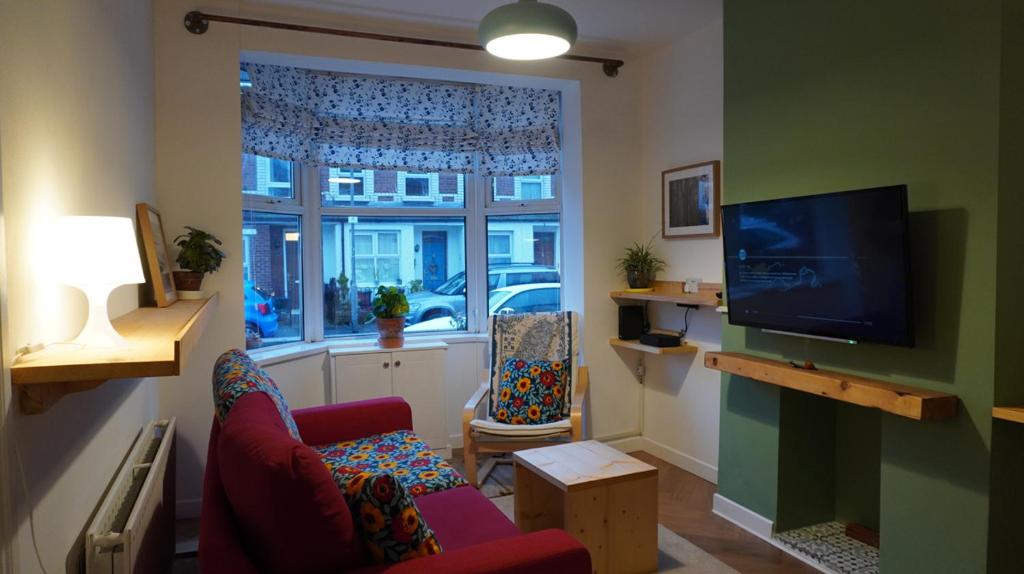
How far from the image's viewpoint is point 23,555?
1.25 metres

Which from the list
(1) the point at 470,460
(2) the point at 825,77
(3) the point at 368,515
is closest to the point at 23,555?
(3) the point at 368,515

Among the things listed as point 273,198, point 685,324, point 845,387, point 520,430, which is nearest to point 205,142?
point 273,198

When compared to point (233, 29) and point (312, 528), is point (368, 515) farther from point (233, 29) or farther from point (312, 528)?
point (233, 29)

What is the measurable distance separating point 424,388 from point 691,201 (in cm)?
205

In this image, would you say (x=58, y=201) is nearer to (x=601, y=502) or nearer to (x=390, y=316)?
(x=601, y=502)

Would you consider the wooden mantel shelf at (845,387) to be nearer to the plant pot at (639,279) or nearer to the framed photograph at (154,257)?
the plant pot at (639,279)

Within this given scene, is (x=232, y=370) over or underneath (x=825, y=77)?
underneath

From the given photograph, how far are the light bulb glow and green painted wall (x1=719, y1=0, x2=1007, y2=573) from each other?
1162 millimetres

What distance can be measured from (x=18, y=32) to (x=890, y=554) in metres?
3.10

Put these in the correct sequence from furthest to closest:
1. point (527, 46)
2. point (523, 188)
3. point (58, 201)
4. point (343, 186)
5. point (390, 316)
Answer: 1. point (523, 188)
2. point (343, 186)
3. point (390, 316)
4. point (527, 46)
5. point (58, 201)

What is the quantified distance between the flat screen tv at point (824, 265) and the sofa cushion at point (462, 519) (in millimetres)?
1482

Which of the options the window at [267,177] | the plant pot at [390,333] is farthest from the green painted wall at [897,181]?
the window at [267,177]

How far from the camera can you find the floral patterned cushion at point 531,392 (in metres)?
3.82

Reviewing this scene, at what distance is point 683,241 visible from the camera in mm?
3975
